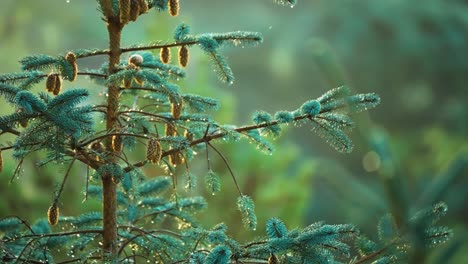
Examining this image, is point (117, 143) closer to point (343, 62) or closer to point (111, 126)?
point (111, 126)

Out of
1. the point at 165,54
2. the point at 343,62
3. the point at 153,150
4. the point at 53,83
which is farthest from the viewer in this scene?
the point at 343,62

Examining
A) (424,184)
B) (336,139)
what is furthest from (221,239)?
(424,184)

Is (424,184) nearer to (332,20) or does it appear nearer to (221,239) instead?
(332,20)

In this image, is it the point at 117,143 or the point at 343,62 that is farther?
the point at 343,62

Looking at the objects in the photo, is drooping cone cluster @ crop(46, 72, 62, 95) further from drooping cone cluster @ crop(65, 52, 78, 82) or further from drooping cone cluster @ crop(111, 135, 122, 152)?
drooping cone cluster @ crop(111, 135, 122, 152)

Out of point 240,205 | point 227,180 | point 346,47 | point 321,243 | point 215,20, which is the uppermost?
point 215,20

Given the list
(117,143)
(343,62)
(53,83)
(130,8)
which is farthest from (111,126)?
(343,62)

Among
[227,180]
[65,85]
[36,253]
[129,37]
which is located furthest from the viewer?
[129,37]

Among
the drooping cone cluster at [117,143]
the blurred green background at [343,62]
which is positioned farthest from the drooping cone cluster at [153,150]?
the blurred green background at [343,62]

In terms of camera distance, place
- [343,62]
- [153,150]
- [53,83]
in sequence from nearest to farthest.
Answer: [153,150] < [53,83] < [343,62]
